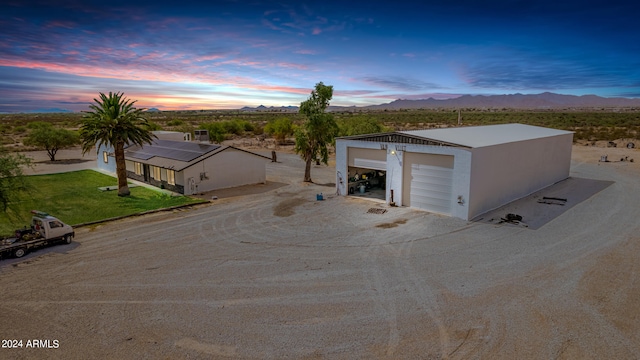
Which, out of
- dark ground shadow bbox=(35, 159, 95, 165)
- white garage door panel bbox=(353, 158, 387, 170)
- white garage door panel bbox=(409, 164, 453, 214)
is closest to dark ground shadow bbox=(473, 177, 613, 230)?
white garage door panel bbox=(409, 164, 453, 214)

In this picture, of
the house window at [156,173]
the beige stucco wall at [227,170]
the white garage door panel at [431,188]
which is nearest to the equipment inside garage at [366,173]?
the white garage door panel at [431,188]

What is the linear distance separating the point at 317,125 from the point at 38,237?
19.9 m

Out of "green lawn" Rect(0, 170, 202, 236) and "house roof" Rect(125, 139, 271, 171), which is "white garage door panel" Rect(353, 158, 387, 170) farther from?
"green lawn" Rect(0, 170, 202, 236)

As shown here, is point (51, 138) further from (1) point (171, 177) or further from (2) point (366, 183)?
(2) point (366, 183)

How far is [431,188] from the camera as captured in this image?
2298 cm

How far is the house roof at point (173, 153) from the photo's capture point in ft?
96.1

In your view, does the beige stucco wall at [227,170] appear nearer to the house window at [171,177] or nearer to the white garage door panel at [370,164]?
the house window at [171,177]

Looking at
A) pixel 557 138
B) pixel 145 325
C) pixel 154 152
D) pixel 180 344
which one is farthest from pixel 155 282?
pixel 557 138

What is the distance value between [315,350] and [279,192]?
2019 centimetres

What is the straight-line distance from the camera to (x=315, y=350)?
976 cm

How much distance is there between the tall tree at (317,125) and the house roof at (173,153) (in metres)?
3.62

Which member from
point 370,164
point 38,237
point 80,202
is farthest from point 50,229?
point 370,164

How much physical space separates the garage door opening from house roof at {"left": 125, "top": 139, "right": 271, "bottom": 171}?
Answer: 792 cm

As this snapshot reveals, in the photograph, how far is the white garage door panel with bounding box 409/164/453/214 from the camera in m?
22.2
